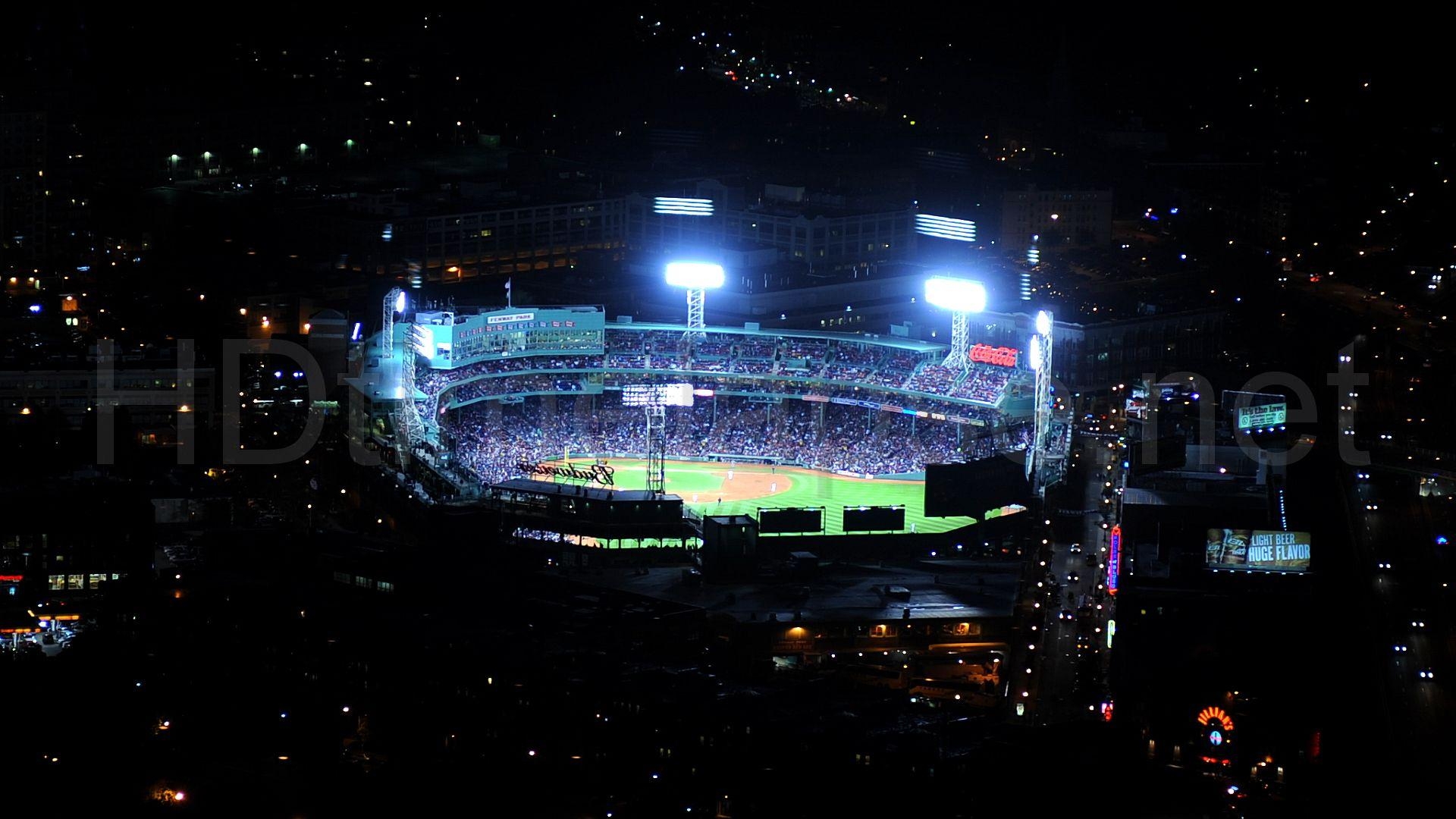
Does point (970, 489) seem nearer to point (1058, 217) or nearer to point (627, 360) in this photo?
point (627, 360)

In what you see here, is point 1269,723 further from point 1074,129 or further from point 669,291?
point 1074,129

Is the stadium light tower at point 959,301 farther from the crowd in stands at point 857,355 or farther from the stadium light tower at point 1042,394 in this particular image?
the stadium light tower at point 1042,394

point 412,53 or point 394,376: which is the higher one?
point 412,53

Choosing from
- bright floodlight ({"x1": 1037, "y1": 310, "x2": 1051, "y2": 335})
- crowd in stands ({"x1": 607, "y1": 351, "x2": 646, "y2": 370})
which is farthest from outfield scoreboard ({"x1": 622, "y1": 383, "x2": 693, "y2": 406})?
bright floodlight ({"x1": 1037, "y1": 310, "x2": 1051, "y2": 335})

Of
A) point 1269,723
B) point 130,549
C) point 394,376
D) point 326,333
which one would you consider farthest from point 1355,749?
point 326,333

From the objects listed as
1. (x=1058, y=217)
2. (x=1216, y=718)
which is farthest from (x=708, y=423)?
(x=1216, y=718)

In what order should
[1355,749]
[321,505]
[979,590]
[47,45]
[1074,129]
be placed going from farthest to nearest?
1. [1074,129]
2. [47,45]
3. [321,505]
4. [979,590]
5. [1355,749]

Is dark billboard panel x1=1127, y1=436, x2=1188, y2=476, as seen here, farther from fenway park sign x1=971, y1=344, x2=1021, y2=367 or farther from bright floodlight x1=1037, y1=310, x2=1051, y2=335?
fenway park sign x1=971, y1=344, x2=1021, y2=367
